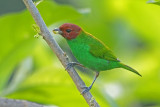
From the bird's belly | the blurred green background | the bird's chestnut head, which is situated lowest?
the bird's belly

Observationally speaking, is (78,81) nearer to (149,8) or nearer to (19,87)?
(19,87)

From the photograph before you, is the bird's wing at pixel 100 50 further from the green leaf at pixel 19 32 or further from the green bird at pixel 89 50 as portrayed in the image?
the green leaf at pixel 19 32

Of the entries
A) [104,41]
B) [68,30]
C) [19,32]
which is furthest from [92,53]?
[104,41]

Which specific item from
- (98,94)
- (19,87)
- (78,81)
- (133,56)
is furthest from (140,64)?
(78,81)

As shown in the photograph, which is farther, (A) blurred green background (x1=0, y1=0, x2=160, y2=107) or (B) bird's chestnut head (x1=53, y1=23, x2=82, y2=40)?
(A) blurred green background (x1=0, y1=0, x2=160, y2=107)

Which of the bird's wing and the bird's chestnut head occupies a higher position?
the bird's chestnut head

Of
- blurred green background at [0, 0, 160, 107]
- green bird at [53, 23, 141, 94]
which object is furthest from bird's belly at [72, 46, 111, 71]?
blurred green background at [0, 0, 160, 107]

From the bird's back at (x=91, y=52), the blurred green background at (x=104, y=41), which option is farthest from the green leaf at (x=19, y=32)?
the bird's back at (x=91, y=52)

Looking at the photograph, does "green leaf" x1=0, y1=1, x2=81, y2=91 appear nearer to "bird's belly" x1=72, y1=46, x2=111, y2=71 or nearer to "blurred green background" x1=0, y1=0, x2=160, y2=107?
"blurred green background" x1=0, y1=0, x2=160, y2=107
